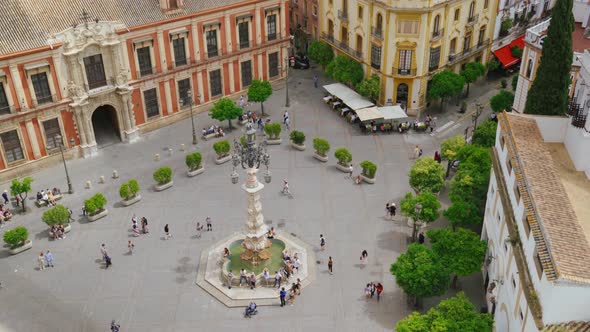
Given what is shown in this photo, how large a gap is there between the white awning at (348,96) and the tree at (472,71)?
11155 millimetres

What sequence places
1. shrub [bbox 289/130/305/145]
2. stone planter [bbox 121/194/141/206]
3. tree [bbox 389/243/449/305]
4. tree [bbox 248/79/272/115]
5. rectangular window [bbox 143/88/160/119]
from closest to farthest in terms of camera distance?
tree [bbox 389/243/449/305] < stone planter [bbox 121/194/141/206] < shrub [bbox 289/130/305/145] < rectangular window [bbox 143/88/160/119] < tree [bbox 248/79/272/115]

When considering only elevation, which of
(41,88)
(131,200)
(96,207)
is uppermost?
(41,88)

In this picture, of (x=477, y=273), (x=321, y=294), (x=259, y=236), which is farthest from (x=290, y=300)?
(x=477, y=273)

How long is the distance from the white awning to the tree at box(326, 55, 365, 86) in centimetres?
94

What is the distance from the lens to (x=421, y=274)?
3962 cm

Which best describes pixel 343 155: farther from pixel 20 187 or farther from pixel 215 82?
pixel 20 187

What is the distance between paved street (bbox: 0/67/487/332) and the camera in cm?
4266

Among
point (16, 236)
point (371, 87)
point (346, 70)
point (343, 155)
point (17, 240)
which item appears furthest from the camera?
point (346, 70)

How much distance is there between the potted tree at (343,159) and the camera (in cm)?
5666

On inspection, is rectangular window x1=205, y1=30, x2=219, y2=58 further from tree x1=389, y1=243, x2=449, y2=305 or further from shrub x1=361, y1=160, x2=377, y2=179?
tree x1=389, y1=243, x2=449, y2=305

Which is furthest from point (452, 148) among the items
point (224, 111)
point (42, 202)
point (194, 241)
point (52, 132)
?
point (52, 132)

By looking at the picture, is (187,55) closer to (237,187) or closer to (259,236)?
(237,187)

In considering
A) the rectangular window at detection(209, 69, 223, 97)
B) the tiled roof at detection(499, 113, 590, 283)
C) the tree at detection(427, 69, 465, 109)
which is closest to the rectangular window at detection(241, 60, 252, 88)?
the rectangular window at detection(209, 69, 223, 97)

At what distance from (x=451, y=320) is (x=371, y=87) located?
113 feet
